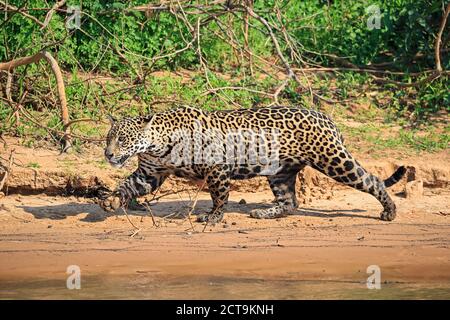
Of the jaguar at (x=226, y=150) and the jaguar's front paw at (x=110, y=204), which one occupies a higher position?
the jaguar at (x=226, y=150)

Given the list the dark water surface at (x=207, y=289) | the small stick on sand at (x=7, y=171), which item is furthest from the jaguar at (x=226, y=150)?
the dark water surface at (x=207, y=289)

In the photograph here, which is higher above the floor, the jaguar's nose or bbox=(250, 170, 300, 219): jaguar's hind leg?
the jaguar's nose

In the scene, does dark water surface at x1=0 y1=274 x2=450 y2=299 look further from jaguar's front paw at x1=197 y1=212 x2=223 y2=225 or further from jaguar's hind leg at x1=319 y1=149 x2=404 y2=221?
jaguar's hind leg at x1=319 y1=149 x2=404 y2=221

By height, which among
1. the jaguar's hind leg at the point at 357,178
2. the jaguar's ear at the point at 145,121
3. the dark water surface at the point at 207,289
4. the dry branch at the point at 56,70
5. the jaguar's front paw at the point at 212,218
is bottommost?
the dark water surface at the point at 207,289

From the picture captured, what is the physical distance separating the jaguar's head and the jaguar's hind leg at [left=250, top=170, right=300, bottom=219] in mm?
1316

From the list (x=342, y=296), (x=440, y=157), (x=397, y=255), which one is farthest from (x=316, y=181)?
(x=342, y=296)

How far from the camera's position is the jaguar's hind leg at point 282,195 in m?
9.91

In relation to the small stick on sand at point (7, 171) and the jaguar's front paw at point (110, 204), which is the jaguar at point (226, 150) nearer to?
the jaguar's front paw at point (110, 204)

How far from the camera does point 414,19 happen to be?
12.9m

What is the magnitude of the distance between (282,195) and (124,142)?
5.49 feet

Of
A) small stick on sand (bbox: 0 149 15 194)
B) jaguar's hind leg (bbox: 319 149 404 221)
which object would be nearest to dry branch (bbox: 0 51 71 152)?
small stick on sand (bbox: 0 149 15 194)

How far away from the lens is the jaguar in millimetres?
9539

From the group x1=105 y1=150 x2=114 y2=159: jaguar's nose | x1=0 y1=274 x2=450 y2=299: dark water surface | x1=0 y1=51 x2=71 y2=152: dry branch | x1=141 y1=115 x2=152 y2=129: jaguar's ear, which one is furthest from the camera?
x1=0 y1=51 x2=71 y2=152: dry branch
